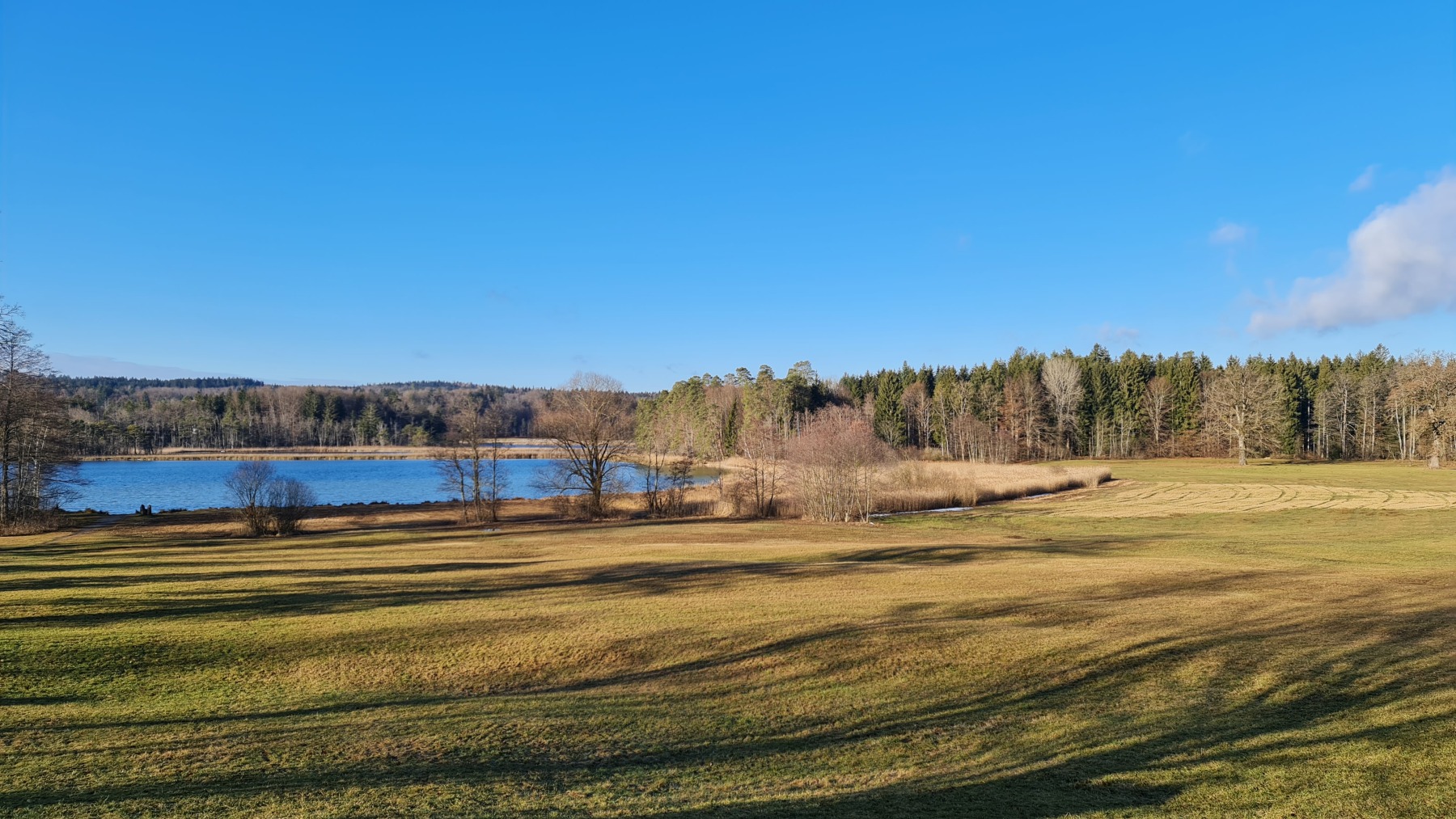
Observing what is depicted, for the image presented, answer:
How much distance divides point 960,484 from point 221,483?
7054 cm

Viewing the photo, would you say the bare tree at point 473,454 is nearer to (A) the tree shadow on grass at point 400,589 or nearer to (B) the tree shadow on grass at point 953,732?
(A) the tree shadow on grass at point 400,589

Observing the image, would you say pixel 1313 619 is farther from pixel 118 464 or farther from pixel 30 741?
pixel 118 464

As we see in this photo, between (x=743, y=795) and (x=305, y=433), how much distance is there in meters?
187

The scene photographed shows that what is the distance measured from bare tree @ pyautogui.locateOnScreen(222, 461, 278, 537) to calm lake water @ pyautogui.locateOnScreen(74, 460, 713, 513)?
23.0ft

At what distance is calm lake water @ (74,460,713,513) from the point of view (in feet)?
201

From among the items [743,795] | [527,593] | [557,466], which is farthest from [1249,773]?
[557,466]

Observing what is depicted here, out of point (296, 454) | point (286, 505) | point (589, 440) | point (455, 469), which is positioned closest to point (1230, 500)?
point (589, 440)

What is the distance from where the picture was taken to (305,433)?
556 feet

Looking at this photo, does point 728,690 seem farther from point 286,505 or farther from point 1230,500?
point 1230,500

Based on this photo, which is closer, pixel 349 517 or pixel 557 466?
pixel 349 517

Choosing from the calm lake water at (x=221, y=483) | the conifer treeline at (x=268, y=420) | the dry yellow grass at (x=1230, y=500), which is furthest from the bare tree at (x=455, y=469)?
the conifer treeline at (x=268, y=420)

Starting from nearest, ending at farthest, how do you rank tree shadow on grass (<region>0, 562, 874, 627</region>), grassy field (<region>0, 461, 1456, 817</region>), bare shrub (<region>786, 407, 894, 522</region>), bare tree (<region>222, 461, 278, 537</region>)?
grassy field (<region>0, 461, 1456, 817</region>) < tree shadow on grass (<region>0, 562, 874, 627</region>) < bare tree (<region>222, 461, 278, 537</region>) < bare shrub (<region>786, 407, 894, 522</region>)

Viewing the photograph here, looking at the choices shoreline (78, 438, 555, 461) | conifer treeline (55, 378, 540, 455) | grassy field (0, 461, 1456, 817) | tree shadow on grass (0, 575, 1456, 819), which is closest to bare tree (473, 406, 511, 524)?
grassy field (0, 461, 1456, 817)

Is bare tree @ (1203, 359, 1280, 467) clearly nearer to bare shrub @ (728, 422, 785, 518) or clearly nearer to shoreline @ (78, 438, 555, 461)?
bare shrub @ (728, 422, 785, 518)
